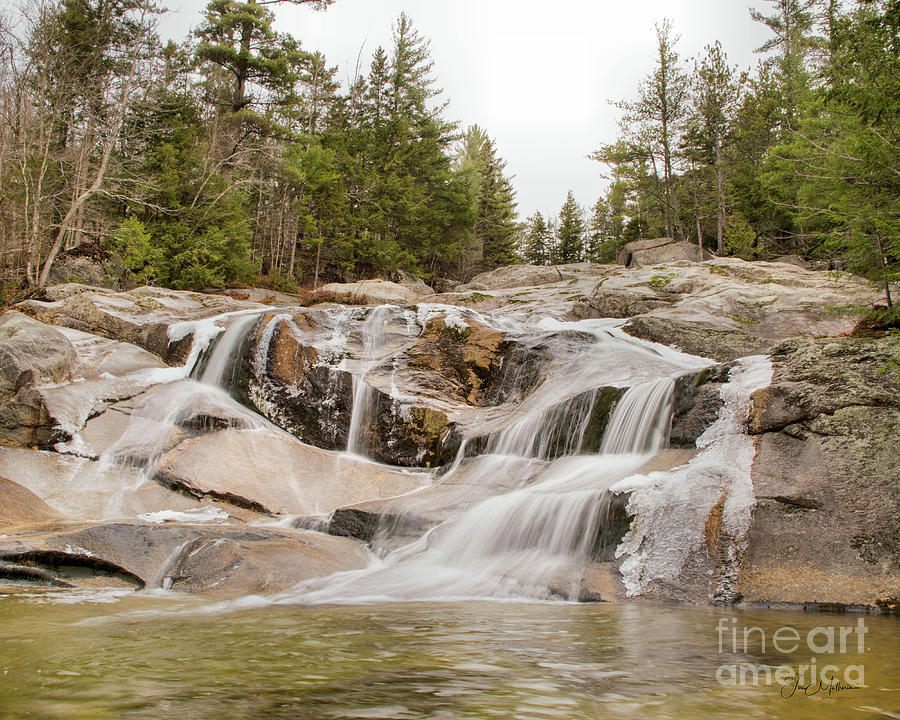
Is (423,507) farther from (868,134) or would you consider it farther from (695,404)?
(868,134)

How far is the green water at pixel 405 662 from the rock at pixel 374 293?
1495 centimetres

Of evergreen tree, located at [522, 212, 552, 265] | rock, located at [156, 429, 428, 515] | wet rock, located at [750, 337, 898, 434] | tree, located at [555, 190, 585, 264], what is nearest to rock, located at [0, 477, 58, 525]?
rock, located at [156, 429, 428, 515]

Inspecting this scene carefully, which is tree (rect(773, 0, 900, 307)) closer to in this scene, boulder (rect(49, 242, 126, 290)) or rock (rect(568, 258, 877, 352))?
rock (rect(568, 258, 877, 352))

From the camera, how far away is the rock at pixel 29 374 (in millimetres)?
9133

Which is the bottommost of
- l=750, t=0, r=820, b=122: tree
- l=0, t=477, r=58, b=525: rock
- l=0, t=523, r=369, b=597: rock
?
l=0, t=523, r=369, b=597: rock

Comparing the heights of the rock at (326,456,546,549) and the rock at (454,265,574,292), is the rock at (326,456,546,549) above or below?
below

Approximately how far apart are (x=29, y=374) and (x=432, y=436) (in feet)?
23.2

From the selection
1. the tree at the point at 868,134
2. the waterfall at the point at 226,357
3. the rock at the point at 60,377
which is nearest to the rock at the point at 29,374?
the rock at the point at 60,377

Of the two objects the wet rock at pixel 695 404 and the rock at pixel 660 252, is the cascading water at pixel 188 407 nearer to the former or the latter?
the wet rock at pixel 695 404

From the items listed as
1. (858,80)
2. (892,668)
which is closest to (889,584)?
(892,668)

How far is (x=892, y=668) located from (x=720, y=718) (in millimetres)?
1397

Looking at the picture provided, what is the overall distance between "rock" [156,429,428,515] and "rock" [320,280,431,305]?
9.22 m

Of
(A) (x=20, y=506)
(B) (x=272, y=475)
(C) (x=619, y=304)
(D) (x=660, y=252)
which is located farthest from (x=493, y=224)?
(A) (x=20, y=506)

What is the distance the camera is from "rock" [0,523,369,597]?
17.6 ft
